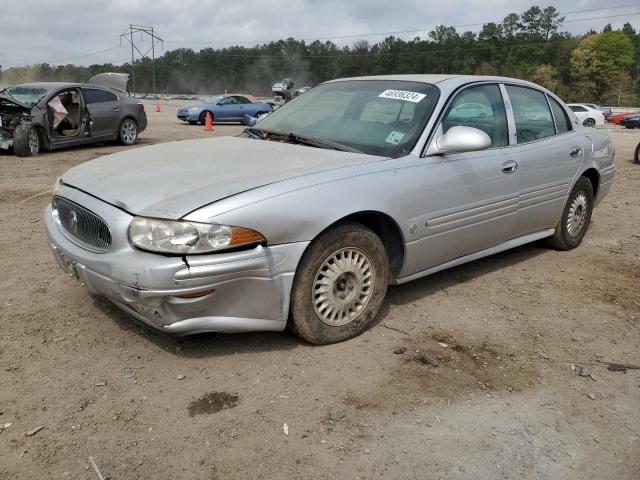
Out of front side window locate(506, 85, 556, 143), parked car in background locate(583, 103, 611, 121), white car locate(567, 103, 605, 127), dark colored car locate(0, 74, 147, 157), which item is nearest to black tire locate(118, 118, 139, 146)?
dark colored car locate(0, 74, 147, 157)

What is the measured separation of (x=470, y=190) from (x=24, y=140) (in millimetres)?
9790

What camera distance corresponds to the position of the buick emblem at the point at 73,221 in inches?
128

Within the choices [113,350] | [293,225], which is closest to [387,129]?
[293,225]

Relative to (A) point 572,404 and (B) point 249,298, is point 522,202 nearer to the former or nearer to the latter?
(A) point 572,404

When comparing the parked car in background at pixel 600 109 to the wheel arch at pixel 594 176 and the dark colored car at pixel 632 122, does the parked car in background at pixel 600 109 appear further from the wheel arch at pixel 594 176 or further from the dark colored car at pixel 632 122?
the wheel arch at pixel 594 176

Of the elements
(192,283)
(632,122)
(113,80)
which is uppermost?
(113,80)

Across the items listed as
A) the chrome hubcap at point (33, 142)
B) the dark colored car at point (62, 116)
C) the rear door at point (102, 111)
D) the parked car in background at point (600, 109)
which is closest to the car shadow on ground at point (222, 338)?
the chrome hubcap at point (33, 142)

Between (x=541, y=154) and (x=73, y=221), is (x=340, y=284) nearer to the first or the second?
(x=73, y=221)

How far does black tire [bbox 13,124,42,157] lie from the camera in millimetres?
10891

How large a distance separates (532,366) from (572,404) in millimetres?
388

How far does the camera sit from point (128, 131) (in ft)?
44.4

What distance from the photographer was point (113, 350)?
3.21 meters

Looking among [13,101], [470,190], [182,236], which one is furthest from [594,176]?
[13,101]

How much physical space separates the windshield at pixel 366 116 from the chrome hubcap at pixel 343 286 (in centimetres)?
73
